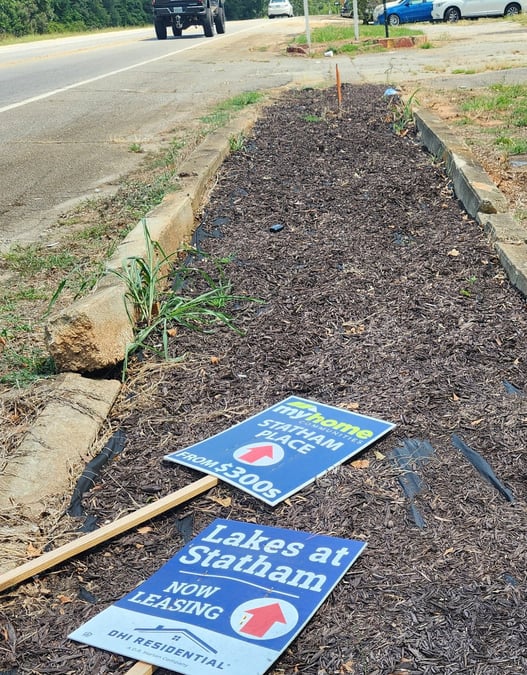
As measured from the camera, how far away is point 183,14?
2767 centimetres

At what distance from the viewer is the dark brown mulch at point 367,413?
210cm

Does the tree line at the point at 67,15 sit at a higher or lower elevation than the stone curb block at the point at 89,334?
higher

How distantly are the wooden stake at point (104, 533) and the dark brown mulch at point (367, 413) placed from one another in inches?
1.6

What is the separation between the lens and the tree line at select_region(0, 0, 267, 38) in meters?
39.7

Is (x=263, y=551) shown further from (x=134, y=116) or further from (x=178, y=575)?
(x=134, y=116)

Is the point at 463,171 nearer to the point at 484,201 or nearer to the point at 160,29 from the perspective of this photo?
the point at 484,201

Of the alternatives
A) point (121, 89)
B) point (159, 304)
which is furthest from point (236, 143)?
point (121, 89)

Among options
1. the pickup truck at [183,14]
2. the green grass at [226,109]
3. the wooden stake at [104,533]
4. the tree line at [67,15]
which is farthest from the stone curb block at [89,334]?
the tree line at [67,15]

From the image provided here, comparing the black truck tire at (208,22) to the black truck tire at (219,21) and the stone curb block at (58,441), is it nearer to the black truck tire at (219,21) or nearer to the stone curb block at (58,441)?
the black truck tire at (219,21)

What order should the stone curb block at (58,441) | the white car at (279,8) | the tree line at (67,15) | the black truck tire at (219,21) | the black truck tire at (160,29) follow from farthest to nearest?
1. the white car at (279,8)
2. the tree line at (67,15)
3. the black truck tire at (219,21)
4. the black truck tire at (160,29)
5. the stone curb block at (58,441)

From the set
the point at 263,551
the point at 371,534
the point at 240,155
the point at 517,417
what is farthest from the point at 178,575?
the point at 240,155

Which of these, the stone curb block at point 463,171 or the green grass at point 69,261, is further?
the stone curb block at point 463,171

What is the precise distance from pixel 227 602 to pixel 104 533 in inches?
20.2

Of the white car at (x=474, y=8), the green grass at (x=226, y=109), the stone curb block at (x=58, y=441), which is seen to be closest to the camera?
the stone curb block at (x=58, y=441)
